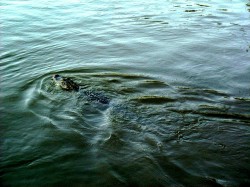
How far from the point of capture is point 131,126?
19.2 ft

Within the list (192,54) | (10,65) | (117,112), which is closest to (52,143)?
(117,112)

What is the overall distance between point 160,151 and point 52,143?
202 cm

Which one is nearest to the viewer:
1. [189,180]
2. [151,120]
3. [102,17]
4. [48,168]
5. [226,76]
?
[189,180]

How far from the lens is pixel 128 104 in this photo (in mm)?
6641

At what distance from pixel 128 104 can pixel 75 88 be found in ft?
4.90

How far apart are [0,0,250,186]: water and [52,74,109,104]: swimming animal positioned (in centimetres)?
17

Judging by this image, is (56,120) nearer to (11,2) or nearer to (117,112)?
(117,112)

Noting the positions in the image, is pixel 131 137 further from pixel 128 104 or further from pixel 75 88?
pixel 75 88

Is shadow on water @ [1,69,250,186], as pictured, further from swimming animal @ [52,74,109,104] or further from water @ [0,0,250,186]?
swimming animal @ [52,74,109,104]

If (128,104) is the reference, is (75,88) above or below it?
above

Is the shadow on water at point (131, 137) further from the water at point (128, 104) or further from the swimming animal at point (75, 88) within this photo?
the swimming animal at point (75, 88)

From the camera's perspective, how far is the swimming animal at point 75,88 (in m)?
6.76

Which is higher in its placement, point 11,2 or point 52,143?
point 11,2

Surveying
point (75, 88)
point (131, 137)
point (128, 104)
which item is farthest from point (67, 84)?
point (131, 137)
